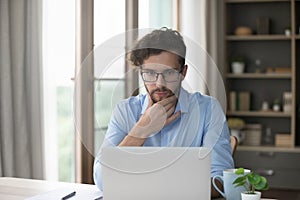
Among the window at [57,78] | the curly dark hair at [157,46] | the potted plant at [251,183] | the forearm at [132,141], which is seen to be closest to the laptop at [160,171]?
the forearm at [132,141]

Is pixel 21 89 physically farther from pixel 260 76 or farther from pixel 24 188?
pixel 260 76

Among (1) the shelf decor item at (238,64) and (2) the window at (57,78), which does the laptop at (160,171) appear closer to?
(2) the window at (57,78)

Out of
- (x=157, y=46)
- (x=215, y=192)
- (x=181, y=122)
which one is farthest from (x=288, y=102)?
(x=157, y=46)

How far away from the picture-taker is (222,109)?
150cm

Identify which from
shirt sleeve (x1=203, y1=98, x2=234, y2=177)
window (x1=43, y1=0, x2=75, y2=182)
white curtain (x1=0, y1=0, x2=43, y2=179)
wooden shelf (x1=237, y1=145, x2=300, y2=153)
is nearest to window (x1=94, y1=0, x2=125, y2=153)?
shirt sleeve (x1=203, y1=98, x2=234, y2=177)

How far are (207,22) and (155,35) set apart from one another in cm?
373

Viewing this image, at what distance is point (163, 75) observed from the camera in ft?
4.50

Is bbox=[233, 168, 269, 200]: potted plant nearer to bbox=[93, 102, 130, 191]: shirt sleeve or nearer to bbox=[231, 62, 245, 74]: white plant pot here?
bbox=[93, 102, 130, 191]: shirt sleeve

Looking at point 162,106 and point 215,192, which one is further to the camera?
point 215,192

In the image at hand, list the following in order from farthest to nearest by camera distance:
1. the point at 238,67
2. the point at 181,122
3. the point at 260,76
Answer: the point at 238,67 < the point at 260,76 < the point at 181,122

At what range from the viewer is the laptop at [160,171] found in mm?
1418

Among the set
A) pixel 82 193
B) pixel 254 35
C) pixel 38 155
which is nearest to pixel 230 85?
pixel 254 35

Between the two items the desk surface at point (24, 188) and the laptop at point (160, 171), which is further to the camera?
the desk surface at point (24, 188)

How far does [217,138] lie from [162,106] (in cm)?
24
